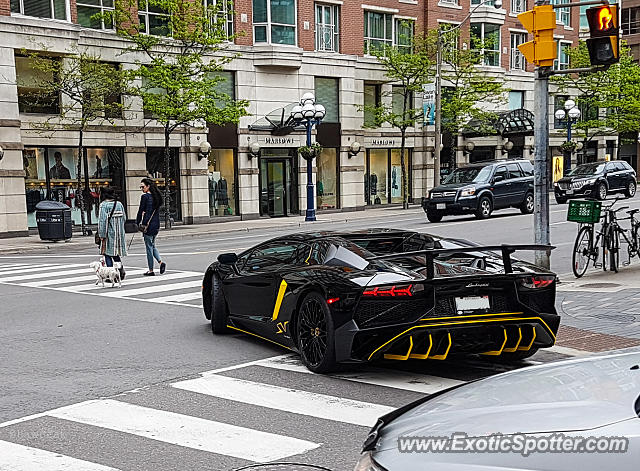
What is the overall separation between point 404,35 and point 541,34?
30.3m

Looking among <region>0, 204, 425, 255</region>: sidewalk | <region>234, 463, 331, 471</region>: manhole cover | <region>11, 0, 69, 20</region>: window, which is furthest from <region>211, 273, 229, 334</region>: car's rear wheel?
<region>11, 0, 69, 20</region>: window

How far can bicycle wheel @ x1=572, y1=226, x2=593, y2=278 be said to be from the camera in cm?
1324

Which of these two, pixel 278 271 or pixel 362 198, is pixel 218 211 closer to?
pixel 362 198

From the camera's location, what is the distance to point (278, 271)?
27.0 ft

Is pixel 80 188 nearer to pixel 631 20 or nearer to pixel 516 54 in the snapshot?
pixel 516 54

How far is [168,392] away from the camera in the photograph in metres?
6.89

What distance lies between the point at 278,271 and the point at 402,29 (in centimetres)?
3499

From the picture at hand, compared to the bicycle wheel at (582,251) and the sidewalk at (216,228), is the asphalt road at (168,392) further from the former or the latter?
the sidewalk at (216,228)

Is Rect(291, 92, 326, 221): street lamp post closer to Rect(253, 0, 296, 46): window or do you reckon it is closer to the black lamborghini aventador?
Rect(253, 0, 296, 46): window

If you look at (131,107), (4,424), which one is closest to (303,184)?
(131,107)

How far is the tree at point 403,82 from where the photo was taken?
37.9m

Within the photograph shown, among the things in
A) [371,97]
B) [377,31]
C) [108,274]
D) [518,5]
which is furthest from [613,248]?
[518,5]

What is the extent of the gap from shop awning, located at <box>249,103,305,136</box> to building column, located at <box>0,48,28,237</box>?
35.7 feet

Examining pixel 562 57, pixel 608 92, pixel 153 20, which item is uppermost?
pixel 562 57
